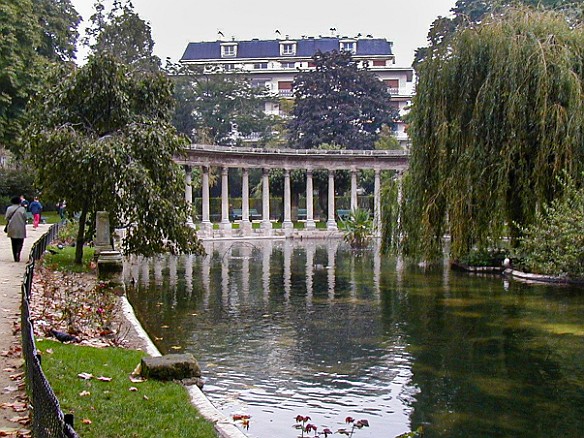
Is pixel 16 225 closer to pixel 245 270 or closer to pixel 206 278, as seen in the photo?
pixel 206 278

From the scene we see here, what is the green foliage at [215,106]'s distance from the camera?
8369 centimetres

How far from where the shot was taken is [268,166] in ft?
218

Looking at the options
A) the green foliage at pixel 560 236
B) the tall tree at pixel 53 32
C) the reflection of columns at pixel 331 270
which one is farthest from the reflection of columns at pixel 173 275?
the tall tree at pixel 53 32

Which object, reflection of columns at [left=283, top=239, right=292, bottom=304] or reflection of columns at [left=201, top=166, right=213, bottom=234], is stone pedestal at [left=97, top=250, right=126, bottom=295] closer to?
reflection of columns at [left=283, top=239, right=292, bottom=304]

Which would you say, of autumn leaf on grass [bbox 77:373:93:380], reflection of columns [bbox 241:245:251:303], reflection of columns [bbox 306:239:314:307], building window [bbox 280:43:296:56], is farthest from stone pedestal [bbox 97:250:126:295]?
building window [bbox 280:43:296:56]

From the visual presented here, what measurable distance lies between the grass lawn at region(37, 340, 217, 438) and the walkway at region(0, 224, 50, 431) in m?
0.44

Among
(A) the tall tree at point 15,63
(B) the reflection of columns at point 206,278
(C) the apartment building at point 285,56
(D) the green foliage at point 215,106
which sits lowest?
(B) the reflection of columns at point 206,278

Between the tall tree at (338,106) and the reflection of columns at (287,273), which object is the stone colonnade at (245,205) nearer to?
the reflection of columns at (287,273)

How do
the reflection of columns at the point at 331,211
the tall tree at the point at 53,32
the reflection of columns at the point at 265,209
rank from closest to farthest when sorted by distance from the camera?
the tall tree at the point at 53,32 < the reflection of columns at the point at 265,209 < the reflection of columns at the point at 331,211

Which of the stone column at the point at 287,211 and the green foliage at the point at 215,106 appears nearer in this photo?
the stone column at the point at 287,211

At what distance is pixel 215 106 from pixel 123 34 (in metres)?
14.7

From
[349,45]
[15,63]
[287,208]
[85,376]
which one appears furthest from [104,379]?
[349,45]

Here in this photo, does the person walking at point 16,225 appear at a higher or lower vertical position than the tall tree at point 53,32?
lower

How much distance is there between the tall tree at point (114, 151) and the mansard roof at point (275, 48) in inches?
3729
